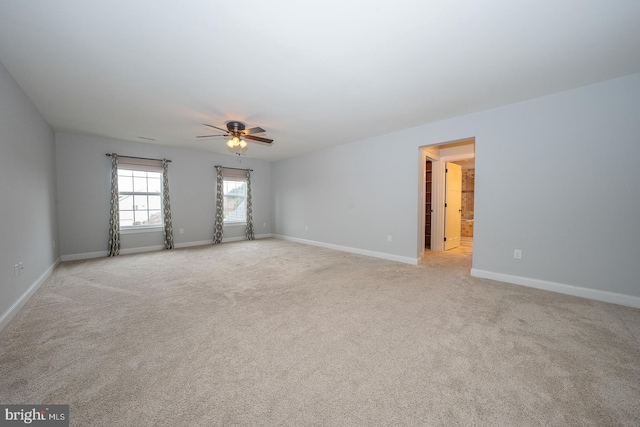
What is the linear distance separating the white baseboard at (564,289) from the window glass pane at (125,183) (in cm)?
700

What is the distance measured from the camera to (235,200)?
7230 mm

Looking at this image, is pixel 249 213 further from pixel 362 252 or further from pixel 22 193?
pixel 22 193

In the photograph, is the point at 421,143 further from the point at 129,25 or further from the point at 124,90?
the point at 124,90

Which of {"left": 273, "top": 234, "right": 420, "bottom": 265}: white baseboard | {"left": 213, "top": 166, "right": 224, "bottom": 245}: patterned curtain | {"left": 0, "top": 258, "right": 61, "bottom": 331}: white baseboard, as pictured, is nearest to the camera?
{"left": 0, "top": 258, "right": 61, "bottom": 331}: white baseboard

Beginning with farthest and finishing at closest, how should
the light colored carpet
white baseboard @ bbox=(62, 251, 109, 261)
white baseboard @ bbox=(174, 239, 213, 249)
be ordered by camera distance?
white baseboard @ bbox=(174, 239, 213, 249) → white baseboard @ bbox=(62, 251, 109, 261) → the light colored carpet

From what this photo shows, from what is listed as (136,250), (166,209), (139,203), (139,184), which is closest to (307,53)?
(166,209)

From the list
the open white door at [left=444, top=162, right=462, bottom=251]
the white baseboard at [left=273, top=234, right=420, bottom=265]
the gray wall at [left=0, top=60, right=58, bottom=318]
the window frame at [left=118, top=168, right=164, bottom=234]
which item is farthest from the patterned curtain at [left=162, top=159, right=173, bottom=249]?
the open white door at [left=444, top=162, right=462, bottom=251]

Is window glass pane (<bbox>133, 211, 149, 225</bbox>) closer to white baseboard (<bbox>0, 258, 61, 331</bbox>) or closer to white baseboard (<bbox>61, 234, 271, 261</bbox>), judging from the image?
white baseboard (<bbox>61, 234, 271, 261</bbox>)

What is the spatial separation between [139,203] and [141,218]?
1.14 feet

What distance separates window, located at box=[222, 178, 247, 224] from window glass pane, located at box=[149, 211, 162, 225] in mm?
1564

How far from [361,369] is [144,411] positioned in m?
1.27

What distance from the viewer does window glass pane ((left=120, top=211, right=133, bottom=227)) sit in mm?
5473

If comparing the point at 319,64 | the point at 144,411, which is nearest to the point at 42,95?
the point at 319,64

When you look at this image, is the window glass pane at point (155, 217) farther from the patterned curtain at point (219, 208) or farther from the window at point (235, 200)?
the window at point (235, 200)
